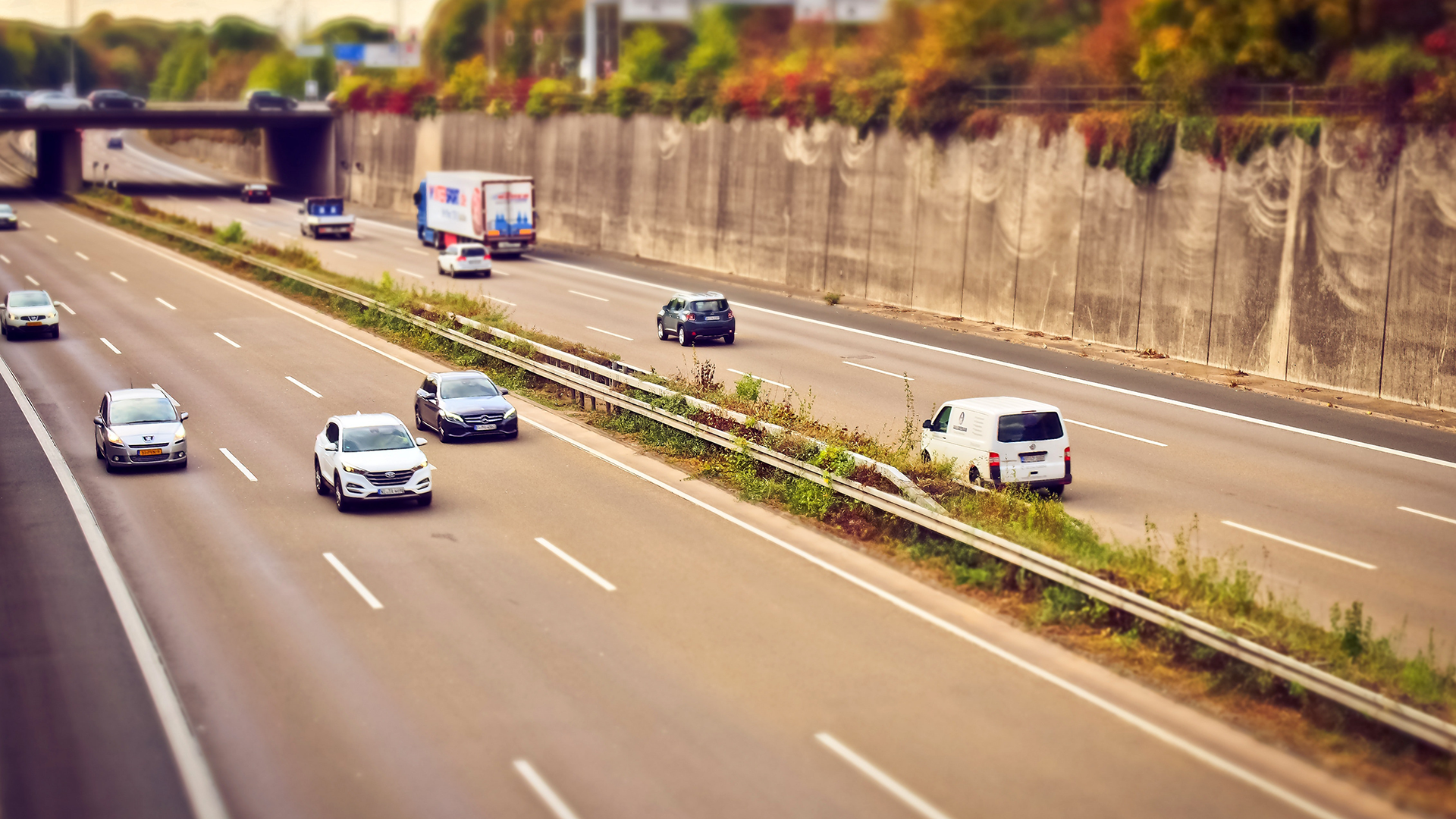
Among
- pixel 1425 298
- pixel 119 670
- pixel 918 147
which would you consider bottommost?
pixel 119 670

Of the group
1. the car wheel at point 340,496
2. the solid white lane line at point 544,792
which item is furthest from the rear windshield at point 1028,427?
the solid white lane line at point 544,792

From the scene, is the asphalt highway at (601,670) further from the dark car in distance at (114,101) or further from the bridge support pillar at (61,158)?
the dark car in distance at (114,101)

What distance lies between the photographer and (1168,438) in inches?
1072

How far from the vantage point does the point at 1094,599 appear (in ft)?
52.1

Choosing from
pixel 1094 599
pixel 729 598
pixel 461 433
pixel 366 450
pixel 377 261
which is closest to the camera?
pixel 1094 599

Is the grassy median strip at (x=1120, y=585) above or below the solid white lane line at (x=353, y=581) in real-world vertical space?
above

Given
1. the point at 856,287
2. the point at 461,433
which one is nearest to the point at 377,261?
the point at 856,287

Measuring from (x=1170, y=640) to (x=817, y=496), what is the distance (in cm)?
730

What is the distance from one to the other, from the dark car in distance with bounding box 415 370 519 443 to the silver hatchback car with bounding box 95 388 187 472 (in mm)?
4803

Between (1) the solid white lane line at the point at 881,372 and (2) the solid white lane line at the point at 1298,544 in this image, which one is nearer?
(2) the solid white lane line at the point at 1298,544

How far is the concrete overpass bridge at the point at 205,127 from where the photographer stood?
298ft

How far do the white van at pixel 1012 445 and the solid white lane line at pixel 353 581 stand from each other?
977cm

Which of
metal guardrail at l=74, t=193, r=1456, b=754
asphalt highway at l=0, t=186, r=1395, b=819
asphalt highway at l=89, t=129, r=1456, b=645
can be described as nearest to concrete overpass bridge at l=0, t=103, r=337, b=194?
asphalt highway at l=89, t=129, r=1456, b=645

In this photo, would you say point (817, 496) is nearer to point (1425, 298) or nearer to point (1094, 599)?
point (1094, 599)
